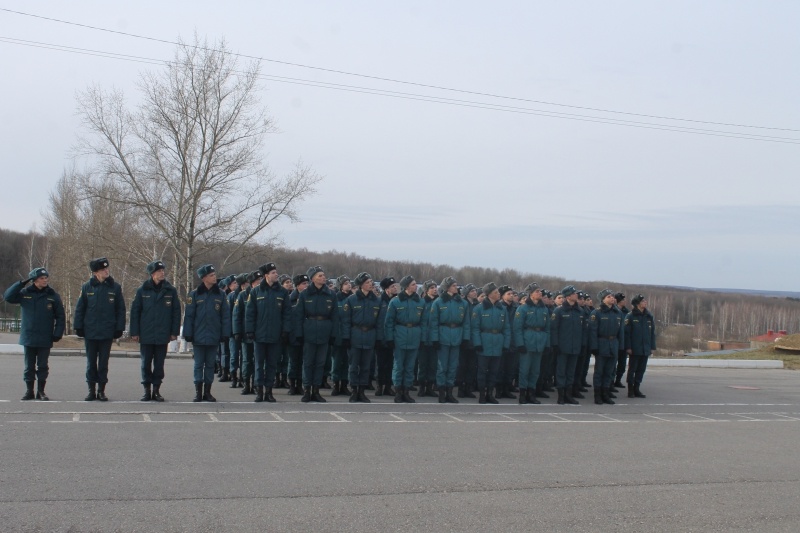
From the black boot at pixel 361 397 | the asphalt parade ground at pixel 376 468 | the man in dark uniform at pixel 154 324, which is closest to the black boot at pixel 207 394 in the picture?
the asphalt parade ground at pixel 376 468

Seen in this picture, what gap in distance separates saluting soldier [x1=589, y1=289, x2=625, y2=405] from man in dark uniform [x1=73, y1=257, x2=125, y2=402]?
880cm

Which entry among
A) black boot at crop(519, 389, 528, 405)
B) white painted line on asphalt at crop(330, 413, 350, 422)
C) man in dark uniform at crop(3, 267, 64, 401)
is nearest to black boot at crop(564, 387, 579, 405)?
black boot at crop(519, 389, 528, 405)

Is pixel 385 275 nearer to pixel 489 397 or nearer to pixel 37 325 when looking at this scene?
pixel 489 397

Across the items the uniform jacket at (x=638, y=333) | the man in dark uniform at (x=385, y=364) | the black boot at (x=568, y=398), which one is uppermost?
the uniform jacket at (x=638, y=333)

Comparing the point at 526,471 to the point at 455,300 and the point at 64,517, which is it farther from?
the point at 455,300

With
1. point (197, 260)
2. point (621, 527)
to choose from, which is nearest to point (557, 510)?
point (621, 527)

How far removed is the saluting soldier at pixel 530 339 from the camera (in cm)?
1516

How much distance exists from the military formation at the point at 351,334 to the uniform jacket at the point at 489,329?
0.02 m

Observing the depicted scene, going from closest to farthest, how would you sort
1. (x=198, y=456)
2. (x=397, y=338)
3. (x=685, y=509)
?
1. (x=685, y=509)
2. (x=198, y=456)
3. (x=397, y=338)

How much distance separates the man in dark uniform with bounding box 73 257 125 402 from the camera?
12.3 metres

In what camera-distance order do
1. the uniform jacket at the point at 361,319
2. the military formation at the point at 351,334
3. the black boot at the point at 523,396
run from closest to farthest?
the military formation at the point at 351,334, the uniform jacket at the point at 361,319, the black boot at the point at 523,396

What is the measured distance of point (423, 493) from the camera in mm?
7383

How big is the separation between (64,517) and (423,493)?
9.90 feet

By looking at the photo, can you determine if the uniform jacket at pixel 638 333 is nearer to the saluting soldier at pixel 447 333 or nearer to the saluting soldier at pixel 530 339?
the saluting soldier at pixel 530 339
